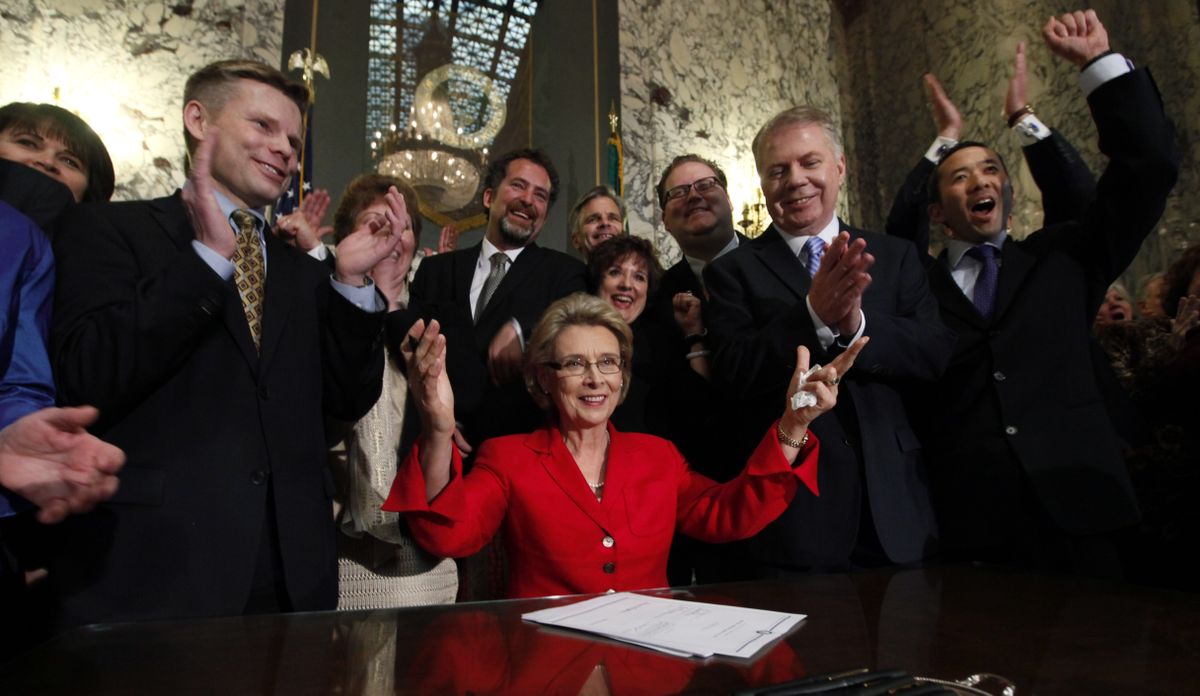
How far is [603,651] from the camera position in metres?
1.02

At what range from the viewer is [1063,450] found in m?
2.15

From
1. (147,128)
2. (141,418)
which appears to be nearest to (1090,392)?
(141,418)

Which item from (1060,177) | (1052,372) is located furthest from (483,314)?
(1060,177)

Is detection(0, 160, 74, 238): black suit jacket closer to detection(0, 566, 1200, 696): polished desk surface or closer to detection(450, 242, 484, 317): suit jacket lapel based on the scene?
detection(0, 566, 1200, 696): polished desk surface

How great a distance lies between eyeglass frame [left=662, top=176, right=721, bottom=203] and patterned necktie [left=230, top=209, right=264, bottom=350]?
6.28ft

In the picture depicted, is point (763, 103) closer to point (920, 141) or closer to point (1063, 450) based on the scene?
point (920, 141)

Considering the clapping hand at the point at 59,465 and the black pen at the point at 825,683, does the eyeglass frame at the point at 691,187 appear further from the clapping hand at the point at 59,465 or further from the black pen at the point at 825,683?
the black pen at the point at 825,683

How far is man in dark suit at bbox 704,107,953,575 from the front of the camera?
204 centimetres

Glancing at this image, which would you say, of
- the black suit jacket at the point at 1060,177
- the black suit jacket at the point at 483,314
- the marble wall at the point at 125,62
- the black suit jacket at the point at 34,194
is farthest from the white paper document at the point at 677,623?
the marble wall at the point at 125,62

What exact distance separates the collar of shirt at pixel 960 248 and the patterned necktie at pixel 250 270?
2.11 m

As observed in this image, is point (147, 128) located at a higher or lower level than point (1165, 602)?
higher

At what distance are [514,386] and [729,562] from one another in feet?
2.99

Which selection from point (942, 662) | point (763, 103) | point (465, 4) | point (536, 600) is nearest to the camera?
point (942, 662)

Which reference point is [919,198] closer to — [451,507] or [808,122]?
[808,122]
